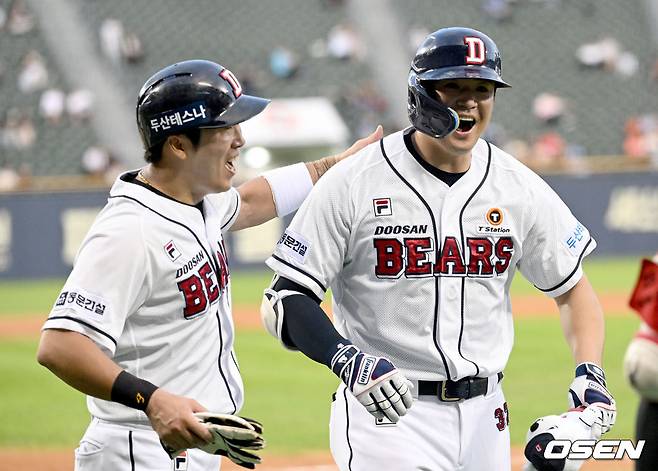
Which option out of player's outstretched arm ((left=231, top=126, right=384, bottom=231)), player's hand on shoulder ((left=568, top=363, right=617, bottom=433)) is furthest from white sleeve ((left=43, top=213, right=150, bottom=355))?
player's hand on shoulder ((left=568, top=363, right=617, bottom=433))

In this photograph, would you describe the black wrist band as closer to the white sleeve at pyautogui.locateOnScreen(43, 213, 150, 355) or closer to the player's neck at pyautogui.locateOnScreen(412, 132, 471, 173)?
the white sleeve at pyautogui.locateOnScreen(43, 213, 150, 355)

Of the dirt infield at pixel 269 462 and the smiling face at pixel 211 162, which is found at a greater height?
the smiling face at pixel 211 162

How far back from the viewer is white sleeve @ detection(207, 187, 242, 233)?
14.4 ft

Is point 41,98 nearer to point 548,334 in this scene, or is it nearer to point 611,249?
point 611,249

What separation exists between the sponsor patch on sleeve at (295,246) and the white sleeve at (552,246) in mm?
850

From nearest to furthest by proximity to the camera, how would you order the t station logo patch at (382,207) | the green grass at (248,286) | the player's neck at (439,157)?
→ the t station logo patch at (382,207)
the player's neck at (439,157)
the green grass at (248,286)

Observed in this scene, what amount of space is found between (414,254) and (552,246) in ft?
1.87

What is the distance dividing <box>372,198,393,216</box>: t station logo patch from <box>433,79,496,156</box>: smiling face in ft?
0.95

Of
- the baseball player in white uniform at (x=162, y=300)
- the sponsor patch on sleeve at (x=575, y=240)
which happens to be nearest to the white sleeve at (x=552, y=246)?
the sponsor patch on sleeve at (x=575, y=240)

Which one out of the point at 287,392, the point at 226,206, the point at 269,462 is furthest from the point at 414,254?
the point at 287,392

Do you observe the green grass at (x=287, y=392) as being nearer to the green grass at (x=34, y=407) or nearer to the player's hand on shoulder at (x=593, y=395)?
the green grass at (x=34, y=407)

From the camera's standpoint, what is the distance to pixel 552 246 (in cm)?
427

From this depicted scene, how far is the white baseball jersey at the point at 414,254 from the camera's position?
4.06 metres

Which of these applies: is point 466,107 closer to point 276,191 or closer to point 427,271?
point 427,271
